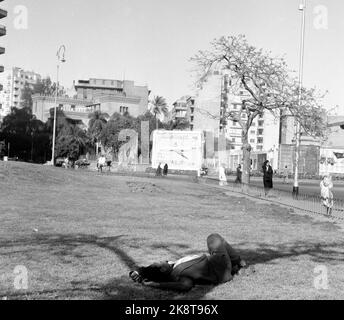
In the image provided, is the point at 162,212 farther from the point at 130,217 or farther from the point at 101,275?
the point at 101,275

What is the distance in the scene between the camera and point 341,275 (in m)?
7.64

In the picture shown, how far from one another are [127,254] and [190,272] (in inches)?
97.0

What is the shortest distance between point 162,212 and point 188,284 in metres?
9.89

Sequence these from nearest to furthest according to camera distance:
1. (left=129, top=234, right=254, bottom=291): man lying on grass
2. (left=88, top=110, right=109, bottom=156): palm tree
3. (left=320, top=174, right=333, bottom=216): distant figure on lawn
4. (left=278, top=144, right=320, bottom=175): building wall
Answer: (left=129, top=234, right=254, bottom=291): man lying on grass, (left=320, top=174, right=333, bottom=216): distant figure on lawn, (left=278, top=144, right=320, bottom=175): building wall, (left=88, top=110, right=109, bottom=156): palm tree

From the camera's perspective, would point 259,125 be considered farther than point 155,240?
Yes

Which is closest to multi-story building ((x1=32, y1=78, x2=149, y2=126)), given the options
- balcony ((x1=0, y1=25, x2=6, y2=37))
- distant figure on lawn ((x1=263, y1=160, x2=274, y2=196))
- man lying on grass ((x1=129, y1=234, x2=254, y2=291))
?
balcony ((x1=0, y1=25, x2=6, y2=37))

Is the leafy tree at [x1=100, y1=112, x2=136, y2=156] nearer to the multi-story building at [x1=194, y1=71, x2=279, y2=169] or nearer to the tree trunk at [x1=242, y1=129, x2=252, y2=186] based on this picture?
the multi-story building at [x1=194, y1=71, x2=279, y2=169]

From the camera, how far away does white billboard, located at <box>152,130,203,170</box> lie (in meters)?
48.4

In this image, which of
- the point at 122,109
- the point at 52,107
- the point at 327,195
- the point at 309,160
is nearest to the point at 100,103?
the point at 122,109

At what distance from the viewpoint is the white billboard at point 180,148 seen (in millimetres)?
48375

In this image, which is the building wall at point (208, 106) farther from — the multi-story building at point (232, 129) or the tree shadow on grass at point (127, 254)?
the tree shadow on grass at point (127, 254)

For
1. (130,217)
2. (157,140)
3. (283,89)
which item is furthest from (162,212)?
(157,140)

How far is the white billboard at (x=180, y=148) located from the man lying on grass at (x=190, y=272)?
1620 inches

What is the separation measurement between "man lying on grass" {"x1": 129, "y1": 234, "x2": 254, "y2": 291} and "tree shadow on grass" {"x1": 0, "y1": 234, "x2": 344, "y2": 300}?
0.10 meters
